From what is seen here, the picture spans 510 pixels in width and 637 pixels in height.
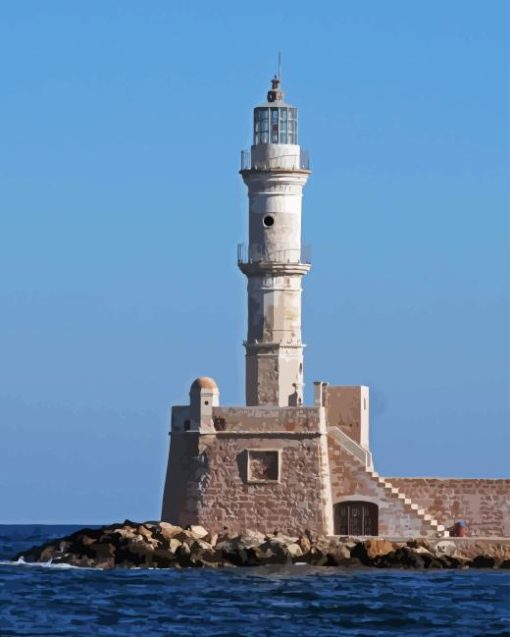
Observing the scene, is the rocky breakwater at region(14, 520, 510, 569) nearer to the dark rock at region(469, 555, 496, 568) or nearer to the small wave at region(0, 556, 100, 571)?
the dark rock at region(469, 555, 496, 568)

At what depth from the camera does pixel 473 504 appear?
51812 millimetres

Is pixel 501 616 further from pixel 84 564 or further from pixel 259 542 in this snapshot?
pixel 84 564

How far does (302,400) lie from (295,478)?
3.47 meters

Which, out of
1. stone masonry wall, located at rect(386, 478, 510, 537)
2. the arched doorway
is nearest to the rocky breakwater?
the arched doorway

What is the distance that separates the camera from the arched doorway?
51.1 m

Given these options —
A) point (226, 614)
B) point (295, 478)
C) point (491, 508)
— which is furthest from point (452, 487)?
point (226, 614)

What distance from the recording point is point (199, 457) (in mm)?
50688

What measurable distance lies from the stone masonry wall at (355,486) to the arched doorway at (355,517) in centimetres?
22

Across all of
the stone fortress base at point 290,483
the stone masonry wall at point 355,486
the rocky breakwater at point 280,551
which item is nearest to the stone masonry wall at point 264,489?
the stone fortress base at point 290,483

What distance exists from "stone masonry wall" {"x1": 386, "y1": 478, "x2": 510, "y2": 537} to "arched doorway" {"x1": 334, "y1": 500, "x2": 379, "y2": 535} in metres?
1.23

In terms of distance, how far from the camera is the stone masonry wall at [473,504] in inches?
2036

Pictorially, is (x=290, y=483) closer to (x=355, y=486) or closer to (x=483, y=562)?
(x=355, y=486)

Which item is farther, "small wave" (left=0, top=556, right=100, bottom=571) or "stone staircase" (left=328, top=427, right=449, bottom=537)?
"small wave" (left=0, top=556, right=100, bottom=571)

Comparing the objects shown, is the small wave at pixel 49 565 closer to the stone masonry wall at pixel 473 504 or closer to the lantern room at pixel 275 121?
the stone masonry wall at pixel 473 504
